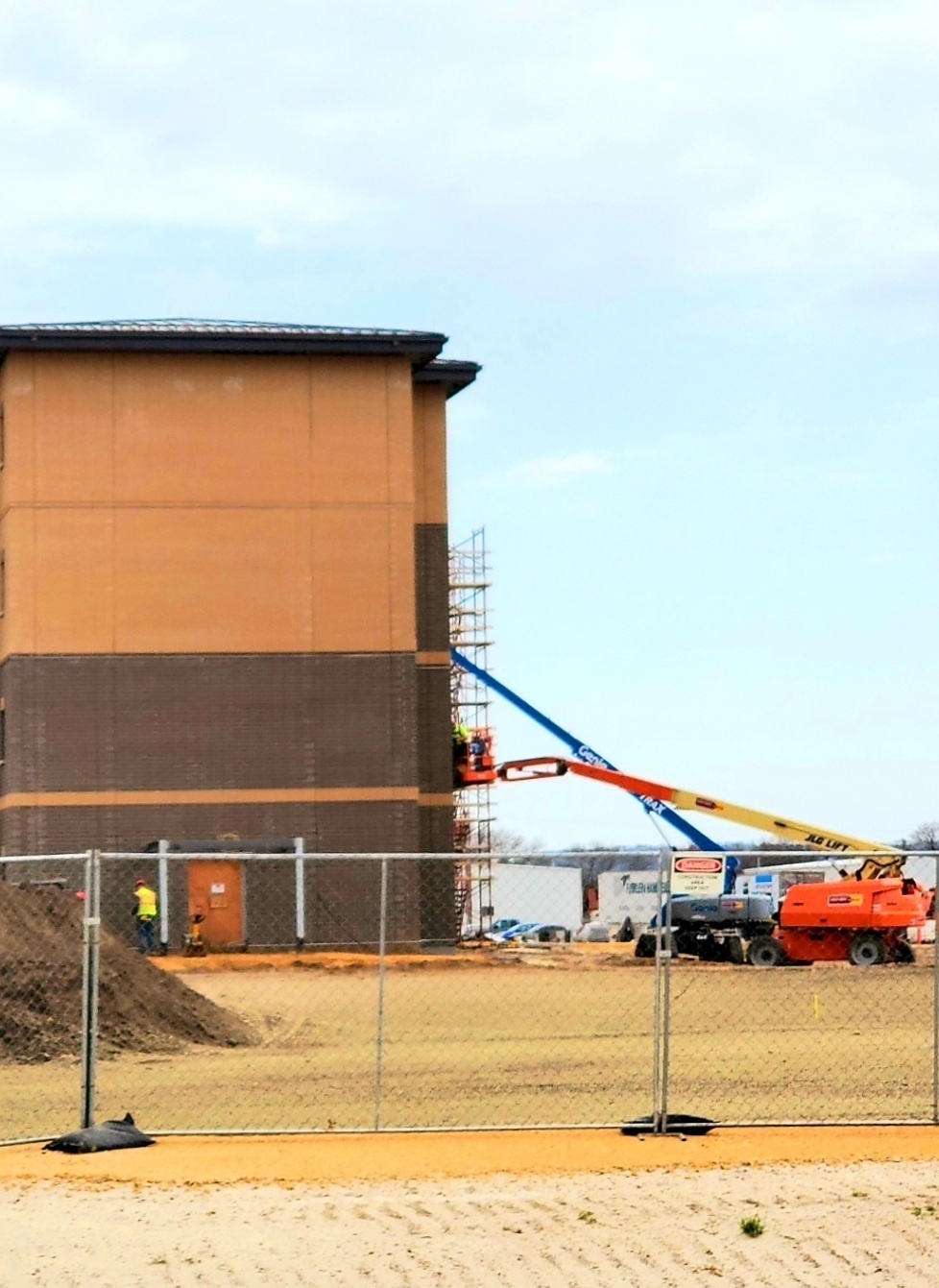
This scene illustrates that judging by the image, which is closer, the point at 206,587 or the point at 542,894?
the point at 206,587

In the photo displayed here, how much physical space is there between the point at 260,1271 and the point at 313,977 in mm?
28021

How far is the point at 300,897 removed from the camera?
48875 mm

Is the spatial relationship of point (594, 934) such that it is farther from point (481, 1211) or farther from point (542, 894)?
point (481, 1211)

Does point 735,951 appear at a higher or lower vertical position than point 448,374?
lower

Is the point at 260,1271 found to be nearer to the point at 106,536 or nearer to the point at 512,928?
the point at 106,536

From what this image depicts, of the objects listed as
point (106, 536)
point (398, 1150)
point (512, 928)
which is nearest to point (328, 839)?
point (106, 536)

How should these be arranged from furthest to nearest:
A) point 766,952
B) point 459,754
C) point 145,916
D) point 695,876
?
point 459,754, point 766,952, point 145,916, point 695,876

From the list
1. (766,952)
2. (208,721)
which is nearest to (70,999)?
(766,952)

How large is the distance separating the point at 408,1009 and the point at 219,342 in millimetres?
23784

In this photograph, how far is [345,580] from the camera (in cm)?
5191

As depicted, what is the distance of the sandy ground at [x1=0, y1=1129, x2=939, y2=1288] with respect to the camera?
35.3 feet

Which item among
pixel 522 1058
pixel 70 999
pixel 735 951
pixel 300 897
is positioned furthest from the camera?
pixel 300 897

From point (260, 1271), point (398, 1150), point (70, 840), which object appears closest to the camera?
point (260, 1271)

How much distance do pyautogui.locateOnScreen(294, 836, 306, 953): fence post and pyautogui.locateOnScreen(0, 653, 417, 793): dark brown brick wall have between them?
1808 mm
